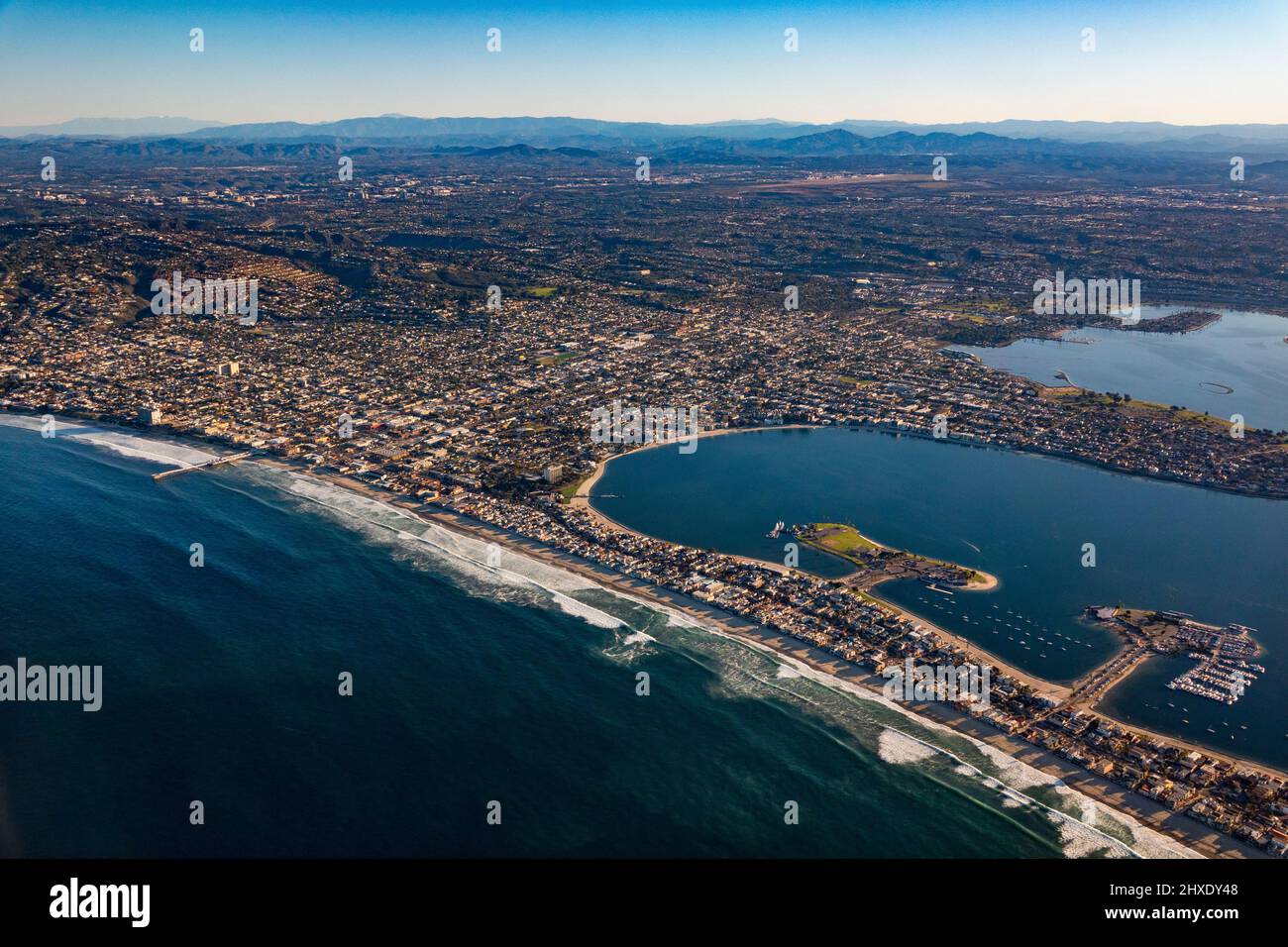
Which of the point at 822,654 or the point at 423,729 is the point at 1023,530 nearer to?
the point at 822,654

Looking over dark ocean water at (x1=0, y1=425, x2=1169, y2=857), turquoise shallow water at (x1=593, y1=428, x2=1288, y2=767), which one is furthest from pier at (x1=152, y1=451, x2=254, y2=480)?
turquoise shallow water at (x1=593, y1=428, x2=1288, y2=767)

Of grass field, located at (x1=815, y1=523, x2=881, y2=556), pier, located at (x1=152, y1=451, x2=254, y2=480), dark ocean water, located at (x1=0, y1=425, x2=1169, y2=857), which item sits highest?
pier, located at (x1=152, y1=451, x2=254, y2=480)

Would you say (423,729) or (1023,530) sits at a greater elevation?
(1023,530)

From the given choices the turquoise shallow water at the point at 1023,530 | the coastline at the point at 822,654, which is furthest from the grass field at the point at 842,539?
the coastline at the point at 822,654

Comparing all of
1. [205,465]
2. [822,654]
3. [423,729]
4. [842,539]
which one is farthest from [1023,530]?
[205,465]

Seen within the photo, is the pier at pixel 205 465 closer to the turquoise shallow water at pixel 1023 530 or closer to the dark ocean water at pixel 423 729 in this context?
the dark ocean water at pixel 423 729

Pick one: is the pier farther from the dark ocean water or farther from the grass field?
the grass field
